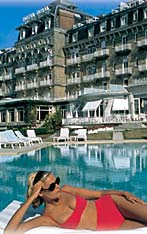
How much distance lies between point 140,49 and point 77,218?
38718 millimetres

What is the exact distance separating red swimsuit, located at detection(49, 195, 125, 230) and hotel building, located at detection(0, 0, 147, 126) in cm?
2929

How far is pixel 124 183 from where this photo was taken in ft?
27.5

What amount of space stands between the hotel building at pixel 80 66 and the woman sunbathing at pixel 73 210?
29.3m

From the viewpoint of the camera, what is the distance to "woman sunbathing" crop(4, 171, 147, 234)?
9.23 ft

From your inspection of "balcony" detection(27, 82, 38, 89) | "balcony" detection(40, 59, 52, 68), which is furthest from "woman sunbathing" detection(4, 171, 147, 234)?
"balcony" detection(27, 82, 38, 89)

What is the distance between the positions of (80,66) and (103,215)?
44.6 m

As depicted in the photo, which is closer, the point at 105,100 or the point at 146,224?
the point at 146,224

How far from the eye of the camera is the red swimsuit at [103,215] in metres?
2.84

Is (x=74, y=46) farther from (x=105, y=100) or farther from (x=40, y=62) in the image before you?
(x=105, y=100)

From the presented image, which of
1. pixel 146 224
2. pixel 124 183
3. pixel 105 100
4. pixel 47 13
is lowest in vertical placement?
pixel 124 183

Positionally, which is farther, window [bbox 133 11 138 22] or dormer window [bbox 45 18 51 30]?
dormer window [bbox 45 18 51 30]

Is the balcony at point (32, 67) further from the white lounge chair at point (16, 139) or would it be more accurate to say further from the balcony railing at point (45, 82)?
the white lounge chair at point (16, 139)

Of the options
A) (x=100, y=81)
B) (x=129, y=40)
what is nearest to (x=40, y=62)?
(x=100, y=81)

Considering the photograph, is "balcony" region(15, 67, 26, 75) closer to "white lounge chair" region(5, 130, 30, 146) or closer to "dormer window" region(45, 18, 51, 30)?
"dormer window" region(45, 18, 51, 30)
